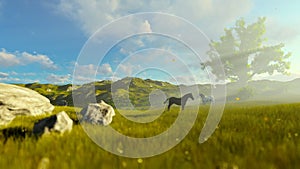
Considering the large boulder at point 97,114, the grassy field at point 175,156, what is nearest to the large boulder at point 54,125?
the grassy field at point 175,156

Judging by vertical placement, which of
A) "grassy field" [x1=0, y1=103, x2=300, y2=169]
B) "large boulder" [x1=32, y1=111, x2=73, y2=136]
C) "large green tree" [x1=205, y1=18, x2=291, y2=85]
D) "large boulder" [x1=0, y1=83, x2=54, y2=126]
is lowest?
"grassy field" [x1=0, y1=103, x2=300, y2=169]

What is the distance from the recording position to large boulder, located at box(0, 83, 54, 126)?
11.1m

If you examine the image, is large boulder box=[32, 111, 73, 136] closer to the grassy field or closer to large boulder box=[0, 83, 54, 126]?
the grassy field

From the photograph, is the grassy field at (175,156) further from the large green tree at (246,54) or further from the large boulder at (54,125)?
Result: the large green tree at (246,54)

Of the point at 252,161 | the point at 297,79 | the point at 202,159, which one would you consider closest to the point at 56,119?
the point at 202,159

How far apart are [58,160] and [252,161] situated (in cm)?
325

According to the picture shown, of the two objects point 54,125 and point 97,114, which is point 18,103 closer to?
point 97,114

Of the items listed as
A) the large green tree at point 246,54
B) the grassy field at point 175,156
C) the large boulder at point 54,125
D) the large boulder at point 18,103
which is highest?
the large green tree at point 246,54

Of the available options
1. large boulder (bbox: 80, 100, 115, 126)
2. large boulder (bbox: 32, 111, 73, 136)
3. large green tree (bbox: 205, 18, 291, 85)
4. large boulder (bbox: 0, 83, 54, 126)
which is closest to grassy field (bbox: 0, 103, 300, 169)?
large boulder (bbox: 32, 111, 73, 136)

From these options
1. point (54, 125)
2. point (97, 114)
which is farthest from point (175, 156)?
point (97, 114)

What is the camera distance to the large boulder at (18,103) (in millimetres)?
11116

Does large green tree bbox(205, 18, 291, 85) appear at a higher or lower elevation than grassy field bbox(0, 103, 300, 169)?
higher

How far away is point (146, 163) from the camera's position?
4.20 metres

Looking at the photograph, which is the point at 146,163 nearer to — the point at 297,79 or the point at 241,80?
the point at 241,80
